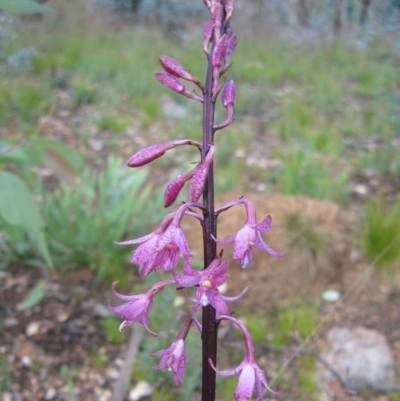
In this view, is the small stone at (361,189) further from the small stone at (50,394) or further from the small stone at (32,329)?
the small stone at (50,394)

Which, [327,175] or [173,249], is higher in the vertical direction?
[173,249]

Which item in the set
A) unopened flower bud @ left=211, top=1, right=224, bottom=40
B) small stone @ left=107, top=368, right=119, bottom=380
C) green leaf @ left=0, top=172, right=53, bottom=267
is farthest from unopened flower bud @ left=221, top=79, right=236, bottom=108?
small stone @ left=107, top=368, right=119, bottom=380

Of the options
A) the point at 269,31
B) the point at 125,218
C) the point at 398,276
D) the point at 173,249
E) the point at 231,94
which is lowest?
the point at 269,31

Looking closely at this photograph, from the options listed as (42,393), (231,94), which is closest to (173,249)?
(231,94)

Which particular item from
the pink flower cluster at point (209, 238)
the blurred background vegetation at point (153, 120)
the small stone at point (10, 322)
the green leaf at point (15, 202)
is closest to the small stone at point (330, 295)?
the blurred background vegetation at point (153, 120)

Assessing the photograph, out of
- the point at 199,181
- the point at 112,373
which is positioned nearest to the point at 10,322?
the point at 112,373

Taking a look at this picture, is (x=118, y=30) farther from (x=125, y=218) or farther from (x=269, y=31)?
(x=125, y=218)

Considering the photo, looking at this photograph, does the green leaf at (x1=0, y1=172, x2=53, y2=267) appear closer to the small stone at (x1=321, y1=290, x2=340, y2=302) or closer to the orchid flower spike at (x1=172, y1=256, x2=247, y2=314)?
the orchid flower spike at (x1=172, y1=256, x2=247, y2=314)
